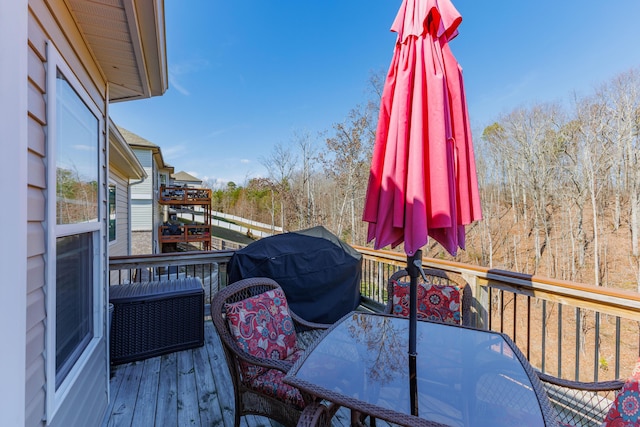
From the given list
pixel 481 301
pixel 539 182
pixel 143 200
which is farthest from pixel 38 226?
pixel 539 182

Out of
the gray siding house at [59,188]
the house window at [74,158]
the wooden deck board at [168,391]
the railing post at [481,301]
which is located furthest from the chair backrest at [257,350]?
Answer: the railing post at [481,301]

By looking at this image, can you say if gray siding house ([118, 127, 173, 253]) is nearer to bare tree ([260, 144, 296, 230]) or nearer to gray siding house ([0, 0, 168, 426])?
bare tree ([260, 144, 296, 230])

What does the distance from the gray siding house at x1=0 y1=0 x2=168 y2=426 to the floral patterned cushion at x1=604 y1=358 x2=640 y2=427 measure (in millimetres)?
2210

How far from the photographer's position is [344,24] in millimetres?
10500

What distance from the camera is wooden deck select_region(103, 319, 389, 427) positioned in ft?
7.10

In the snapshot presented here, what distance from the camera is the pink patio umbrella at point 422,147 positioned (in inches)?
58.2

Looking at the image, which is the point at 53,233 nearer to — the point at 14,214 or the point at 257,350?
the point at 14,214

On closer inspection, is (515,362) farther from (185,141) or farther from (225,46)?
(185,141)

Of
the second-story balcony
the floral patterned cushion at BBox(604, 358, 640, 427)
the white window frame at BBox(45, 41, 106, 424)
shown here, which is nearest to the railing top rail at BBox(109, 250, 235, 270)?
the white window frame at BBox(45, 41, 106, 424)

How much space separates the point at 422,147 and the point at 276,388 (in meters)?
1.64

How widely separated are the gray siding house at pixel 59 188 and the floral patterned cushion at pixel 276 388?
965mm

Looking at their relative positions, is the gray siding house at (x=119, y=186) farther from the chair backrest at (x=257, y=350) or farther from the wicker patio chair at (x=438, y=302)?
the wicker patio chair at (x=438, y=302)

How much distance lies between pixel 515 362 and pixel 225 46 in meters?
13.6

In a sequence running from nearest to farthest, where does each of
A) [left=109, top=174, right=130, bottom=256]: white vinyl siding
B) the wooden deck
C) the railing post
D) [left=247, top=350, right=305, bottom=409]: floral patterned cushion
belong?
[left=247, top=350, right=305, bottom=409]: floral patterned cushion → the wooden deck → the railing post → [left=109, top=174, right=130, bottom=256]: white vinyl siding
